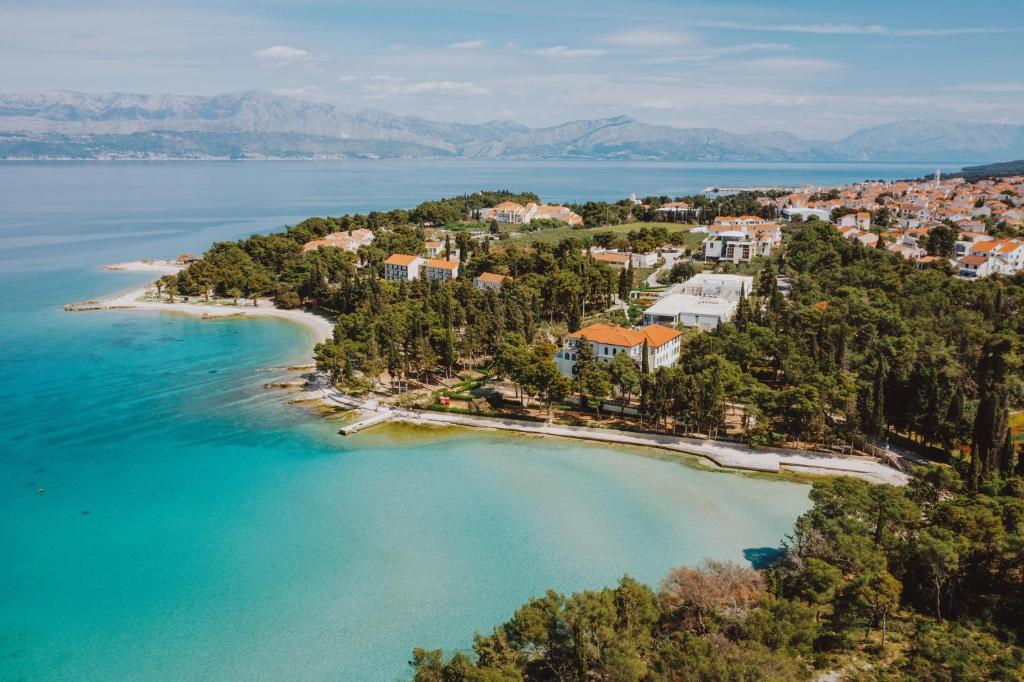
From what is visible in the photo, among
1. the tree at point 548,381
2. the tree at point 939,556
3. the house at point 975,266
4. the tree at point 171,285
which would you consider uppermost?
the house at point 975,266

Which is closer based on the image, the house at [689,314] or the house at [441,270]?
the house at [689,314]

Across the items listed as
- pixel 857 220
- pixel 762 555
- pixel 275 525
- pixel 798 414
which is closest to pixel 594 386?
pixel 798 414

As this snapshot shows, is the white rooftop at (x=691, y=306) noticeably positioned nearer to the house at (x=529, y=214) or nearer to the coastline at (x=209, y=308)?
the coastline at (x=209, y=308)

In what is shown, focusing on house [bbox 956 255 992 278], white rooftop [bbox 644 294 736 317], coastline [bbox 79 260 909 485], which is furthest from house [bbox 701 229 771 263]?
coastline [bbox 79 260 909 485]

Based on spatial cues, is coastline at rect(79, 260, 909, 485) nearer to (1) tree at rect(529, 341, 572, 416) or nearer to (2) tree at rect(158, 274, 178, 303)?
(1) tree at rect(529, 341, 572, 416)

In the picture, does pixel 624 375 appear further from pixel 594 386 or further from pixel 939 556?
pixel 939 556

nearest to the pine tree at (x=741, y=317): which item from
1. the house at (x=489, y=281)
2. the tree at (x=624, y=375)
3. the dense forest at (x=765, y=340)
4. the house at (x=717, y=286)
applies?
the dense forest at (x=765, y=340)

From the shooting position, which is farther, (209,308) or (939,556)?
(209,308)
